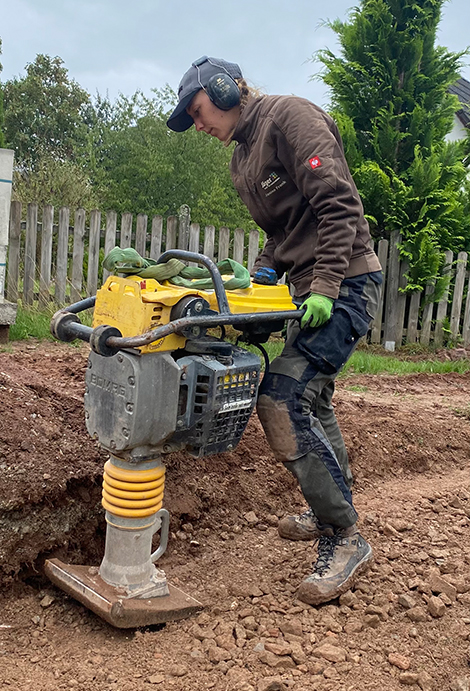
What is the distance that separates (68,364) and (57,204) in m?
8.91

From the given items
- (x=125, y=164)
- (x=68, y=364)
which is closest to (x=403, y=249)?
(x=68, y=364)

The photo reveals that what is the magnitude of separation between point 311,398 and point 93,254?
6331 mm

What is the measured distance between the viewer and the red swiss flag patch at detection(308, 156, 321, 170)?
226 cm

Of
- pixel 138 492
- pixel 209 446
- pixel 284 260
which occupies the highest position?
pixel 284 260

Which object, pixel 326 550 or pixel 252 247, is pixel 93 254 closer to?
pixel 252 247

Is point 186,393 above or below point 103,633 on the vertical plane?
above

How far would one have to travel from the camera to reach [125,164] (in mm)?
21375

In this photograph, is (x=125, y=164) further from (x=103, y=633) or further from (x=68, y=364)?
(x=103, y=633)

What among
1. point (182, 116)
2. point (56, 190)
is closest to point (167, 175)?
point (56, 190)

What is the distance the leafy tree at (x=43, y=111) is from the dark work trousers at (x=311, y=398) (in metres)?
28.8

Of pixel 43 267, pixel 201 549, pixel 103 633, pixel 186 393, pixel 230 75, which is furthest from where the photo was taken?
pixel 43 267

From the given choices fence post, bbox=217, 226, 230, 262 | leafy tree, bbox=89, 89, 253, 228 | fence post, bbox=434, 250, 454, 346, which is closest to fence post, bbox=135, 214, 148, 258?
fence post, bbox=217, 226, 230, 262

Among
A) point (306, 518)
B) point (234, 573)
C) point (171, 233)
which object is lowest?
point (234, 573)

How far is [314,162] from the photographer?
226 centimetres
